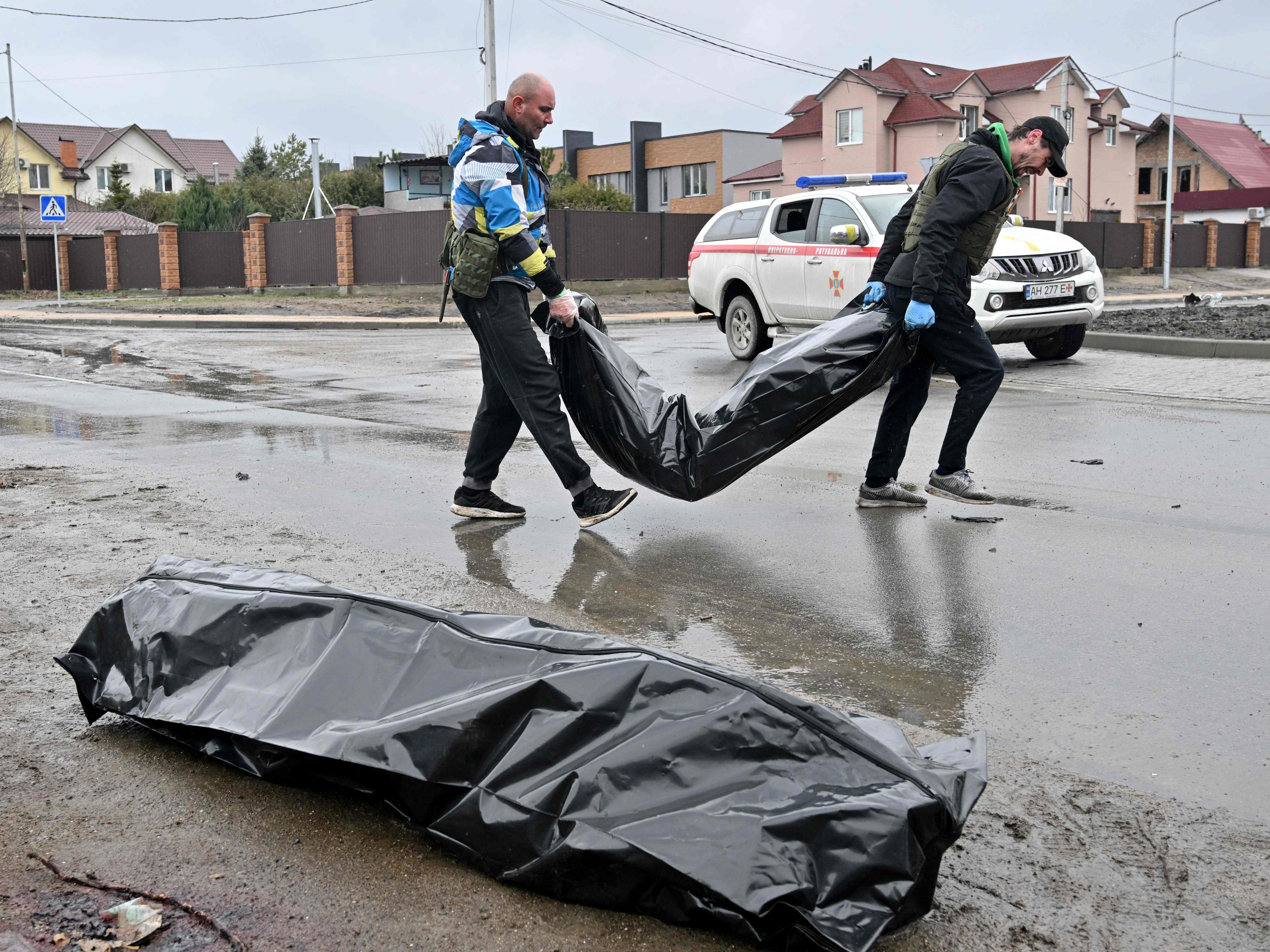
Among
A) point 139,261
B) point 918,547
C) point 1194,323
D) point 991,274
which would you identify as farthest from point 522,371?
point 139,261

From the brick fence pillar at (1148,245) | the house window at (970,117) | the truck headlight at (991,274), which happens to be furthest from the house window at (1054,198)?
the truck headlight at (991,274)

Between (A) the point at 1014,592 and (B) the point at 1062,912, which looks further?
(A) the point at 1014,592

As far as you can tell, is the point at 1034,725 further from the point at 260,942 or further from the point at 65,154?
the point at 65,154

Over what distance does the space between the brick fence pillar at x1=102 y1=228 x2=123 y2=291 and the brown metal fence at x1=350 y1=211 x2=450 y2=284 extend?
14187mm

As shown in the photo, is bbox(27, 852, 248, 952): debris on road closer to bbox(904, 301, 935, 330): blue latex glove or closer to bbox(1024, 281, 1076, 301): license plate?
bbox(904, 301, 935, 330): blue latex glove

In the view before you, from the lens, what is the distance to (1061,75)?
51.9 m

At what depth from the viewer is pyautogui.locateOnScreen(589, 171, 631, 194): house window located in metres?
66.6

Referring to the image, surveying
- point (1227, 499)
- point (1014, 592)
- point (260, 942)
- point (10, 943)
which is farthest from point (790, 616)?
point (1227, 499)

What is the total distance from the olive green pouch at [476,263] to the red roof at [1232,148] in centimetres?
6896

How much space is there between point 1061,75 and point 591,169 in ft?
90.0

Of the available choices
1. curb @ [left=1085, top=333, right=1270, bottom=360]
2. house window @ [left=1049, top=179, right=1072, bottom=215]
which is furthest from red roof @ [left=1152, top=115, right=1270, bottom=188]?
curb @ [left=1085, top=333, right=1270, bottom=360]

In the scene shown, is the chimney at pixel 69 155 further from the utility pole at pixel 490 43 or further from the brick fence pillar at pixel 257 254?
the utility pole at pixel 490 43

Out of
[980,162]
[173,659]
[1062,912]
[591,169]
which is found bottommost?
[1062,912]

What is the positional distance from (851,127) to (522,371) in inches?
2007
